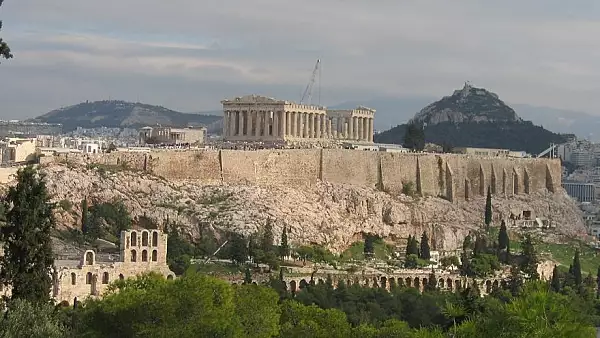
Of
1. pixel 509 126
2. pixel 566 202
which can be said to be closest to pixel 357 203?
pixel 566 202

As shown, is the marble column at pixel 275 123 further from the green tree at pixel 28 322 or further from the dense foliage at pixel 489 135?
the dense foliage at pixel 489 135

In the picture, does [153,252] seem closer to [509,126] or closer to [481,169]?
[481,169]

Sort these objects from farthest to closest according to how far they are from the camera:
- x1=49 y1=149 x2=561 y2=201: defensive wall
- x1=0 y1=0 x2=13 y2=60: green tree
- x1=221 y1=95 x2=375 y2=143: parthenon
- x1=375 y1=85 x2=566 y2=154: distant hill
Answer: x1=375 y1=85 x2=566 y2=154: distant hill → x1=221 y1=95 x2=375 y2=143: parthenon → x1=49 y1=149 x2=561 y2=201: defensive wall → x1=0 y1=0 x2=13 y2=60: green tree

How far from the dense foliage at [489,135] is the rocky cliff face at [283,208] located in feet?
218

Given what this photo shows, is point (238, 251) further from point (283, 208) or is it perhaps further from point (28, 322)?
point (28, 322)

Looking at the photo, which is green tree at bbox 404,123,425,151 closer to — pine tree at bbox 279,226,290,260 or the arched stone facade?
pine tree at bbox 279,226,290,260

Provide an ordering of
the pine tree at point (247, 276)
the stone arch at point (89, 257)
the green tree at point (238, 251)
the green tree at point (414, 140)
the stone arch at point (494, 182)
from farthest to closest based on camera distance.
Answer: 1. the green tree at point (414, 140)
2. the stone arch at point (494, 182)
3. the green tree at point (238, 251)
4. the pine tree at point (247, 276)
5. the stone arch at point (89, 257)

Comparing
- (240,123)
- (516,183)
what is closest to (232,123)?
(240,123)

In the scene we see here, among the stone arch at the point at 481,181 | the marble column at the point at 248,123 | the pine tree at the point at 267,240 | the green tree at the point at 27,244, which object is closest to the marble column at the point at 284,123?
the marble column at the point at 248,123

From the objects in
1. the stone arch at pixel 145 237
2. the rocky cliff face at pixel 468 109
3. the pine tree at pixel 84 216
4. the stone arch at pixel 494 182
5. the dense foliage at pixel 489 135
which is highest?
the rocky cliff face at pixel 468 109

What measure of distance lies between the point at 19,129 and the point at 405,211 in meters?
81.0

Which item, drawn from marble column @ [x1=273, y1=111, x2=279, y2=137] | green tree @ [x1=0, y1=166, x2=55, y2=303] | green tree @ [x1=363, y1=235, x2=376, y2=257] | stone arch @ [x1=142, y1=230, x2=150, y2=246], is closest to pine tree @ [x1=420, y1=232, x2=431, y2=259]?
green tree @ [x1=363, y1=235, x2=376, y2=257]

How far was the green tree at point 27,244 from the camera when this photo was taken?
34594mm

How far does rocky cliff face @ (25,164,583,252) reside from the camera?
71312 mm
